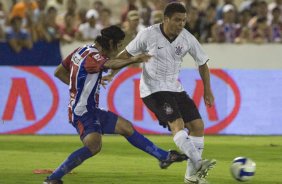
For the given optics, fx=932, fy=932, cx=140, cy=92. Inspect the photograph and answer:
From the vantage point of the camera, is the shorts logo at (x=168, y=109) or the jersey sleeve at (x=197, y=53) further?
the jersey sleeve at (x=197, y=53)

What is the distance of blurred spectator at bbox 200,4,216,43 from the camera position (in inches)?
848

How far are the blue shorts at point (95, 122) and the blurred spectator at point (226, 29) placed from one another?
36.1 ft

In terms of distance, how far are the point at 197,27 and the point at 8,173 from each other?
10.2 m

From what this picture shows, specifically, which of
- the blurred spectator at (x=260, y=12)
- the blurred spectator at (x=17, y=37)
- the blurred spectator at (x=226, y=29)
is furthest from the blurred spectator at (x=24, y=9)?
the blurred spectator at (x=260, y=12)

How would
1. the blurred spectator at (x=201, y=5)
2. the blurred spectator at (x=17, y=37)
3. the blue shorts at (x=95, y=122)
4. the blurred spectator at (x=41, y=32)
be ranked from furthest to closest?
the blurred spectator at (x=201, y=5)
the blurred spectator at (x=41, y=32)
the blurred spectator at (x=17, y=37)
the blue shorts at (x=95, y=122)

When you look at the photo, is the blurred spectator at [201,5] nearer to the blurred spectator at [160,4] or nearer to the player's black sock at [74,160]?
the blurred spectator at [160,4]

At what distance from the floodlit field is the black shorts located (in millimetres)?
856

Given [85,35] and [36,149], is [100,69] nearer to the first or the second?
[36,149]

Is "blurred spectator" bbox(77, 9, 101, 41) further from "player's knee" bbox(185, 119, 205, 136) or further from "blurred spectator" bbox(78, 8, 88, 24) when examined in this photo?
"player's knee" bbox(185, 119, 205, 136)

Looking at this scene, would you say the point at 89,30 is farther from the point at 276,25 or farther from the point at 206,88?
the point at 206,88

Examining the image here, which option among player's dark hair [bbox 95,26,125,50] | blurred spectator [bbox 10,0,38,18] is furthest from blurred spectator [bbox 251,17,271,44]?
player's dark hair [bbox 95,26,125,50]

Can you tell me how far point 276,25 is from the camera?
2186cm

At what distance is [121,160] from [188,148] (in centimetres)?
377

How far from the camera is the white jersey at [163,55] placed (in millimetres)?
11352
